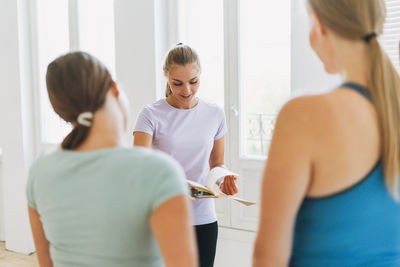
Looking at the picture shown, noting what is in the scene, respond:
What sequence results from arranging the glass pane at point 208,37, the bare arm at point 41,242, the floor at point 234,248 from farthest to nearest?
1. the glass pane at point 208,37
2. the floor at point 234,248
3. the bare arm at point 41,242

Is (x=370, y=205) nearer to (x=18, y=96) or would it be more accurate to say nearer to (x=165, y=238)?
(x=165, y=238)

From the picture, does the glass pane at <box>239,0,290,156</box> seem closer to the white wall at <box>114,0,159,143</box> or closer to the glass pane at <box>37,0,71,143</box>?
the white wall at <box>114,0,159,143</box>

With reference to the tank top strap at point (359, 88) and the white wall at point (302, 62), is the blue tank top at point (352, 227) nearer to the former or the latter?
the tank top strap at point (359, 88)

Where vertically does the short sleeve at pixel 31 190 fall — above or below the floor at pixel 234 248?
above

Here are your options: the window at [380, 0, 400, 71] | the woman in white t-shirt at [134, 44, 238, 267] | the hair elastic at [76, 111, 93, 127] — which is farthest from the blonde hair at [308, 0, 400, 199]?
the window at [380, 0, 400, 71]

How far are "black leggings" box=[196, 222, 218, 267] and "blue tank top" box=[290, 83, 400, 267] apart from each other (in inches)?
39.7

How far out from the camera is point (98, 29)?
3816 millimetres

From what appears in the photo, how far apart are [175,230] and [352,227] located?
365mm

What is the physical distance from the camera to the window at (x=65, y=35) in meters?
3.77

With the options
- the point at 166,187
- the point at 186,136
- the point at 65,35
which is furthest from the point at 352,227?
the point at 65,35

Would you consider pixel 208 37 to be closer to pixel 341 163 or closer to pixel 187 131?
pixel 187 131

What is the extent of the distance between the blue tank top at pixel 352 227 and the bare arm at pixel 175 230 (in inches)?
9.4

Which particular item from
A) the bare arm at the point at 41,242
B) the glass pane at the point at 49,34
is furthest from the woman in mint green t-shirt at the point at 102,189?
the glass pane at the point at 49,34

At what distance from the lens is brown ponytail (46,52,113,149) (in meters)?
0.90
